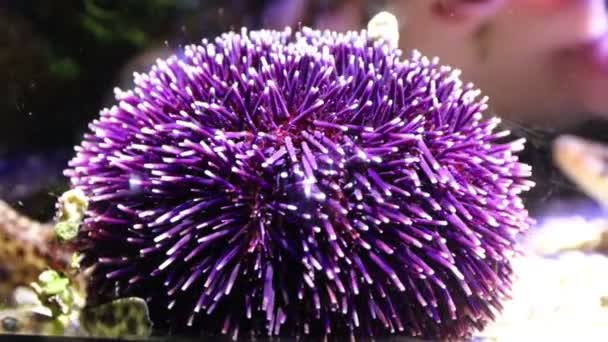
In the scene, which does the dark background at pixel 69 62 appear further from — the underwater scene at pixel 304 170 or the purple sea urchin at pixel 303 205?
the purple sea urchin at pixel 303 205

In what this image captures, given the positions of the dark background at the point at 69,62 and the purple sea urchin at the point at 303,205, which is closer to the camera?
the purple sea urchin at the point at 303,205

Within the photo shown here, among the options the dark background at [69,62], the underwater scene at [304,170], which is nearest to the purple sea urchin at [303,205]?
the underwater scene at [304,170]

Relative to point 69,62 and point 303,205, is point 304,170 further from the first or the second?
point 69,62

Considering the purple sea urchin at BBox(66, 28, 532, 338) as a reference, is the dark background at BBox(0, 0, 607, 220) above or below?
above

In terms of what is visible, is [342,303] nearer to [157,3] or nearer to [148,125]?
[148,125]

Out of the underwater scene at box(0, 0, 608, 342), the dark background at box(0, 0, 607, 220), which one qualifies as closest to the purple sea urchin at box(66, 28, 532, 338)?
the underwater scene at box(0, 0, 608, 342)

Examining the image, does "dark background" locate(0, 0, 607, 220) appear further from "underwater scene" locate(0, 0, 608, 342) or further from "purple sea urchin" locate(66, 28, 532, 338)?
"purple sea urchin" locate(66, 28, 532, 338)

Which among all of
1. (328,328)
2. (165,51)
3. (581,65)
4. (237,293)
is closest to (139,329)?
(237,293)

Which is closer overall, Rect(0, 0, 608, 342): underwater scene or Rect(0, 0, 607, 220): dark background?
Rect(0, 0, 608, 342): underwater scene
